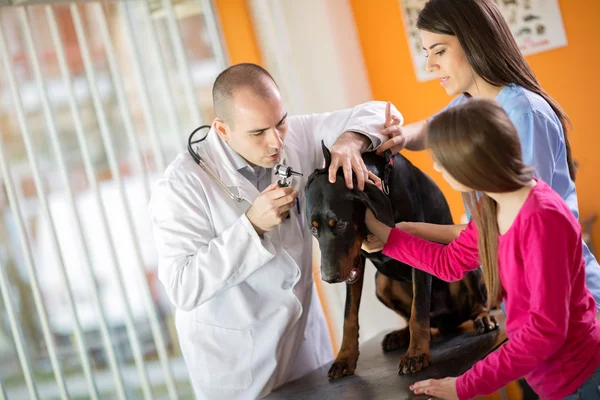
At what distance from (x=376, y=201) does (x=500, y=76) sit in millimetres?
404

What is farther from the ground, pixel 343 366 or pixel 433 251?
pixel 433 251

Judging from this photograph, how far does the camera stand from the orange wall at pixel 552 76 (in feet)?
10.5

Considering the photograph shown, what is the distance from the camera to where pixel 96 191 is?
8.55 ft

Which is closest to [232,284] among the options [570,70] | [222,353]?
[222,353]

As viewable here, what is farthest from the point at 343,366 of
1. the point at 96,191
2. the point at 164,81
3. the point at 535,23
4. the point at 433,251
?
the point at 535,23

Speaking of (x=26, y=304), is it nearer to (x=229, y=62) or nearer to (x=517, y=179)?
(x=229, y=62)

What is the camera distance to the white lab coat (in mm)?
1836

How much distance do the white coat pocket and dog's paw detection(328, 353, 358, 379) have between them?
0.25 meters

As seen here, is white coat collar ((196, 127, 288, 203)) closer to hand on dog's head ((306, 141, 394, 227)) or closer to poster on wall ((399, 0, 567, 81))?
hand on dog's head ((306, 141, 394, 227))

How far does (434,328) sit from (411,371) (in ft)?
A: 1.47

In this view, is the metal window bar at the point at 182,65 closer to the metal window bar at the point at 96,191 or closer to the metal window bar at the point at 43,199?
the metal window bar at the point at 96,191

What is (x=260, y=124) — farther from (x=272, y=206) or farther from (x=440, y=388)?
(x=440, y=388)

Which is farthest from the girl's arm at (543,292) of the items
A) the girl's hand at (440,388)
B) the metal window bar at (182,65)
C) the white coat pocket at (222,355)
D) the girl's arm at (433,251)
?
the metal window bar at (182,65)

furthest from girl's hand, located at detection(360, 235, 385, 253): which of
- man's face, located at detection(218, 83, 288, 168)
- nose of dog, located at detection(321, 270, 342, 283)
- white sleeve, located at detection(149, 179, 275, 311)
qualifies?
man's face, located at detection(218, 83, 288, 168)
